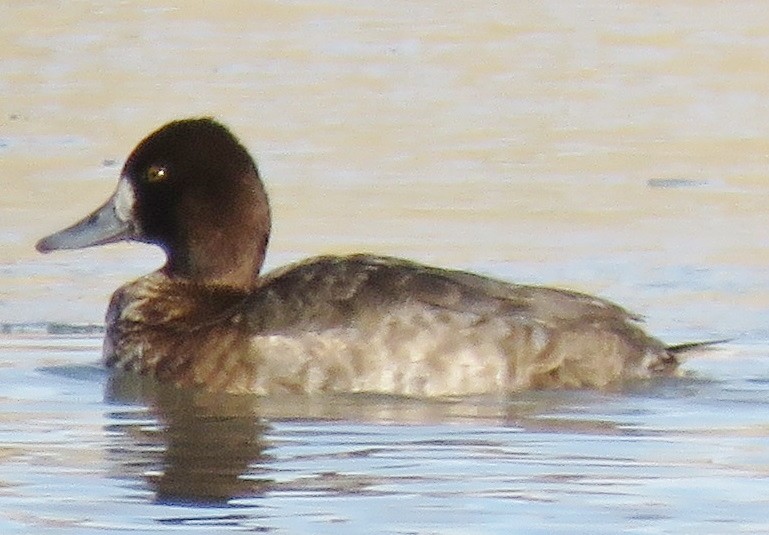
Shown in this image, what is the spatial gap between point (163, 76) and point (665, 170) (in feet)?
12.5

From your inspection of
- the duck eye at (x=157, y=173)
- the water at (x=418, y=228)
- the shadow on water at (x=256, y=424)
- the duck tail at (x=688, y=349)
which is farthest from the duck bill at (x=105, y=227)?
the duck tail at (x=688, y=349)

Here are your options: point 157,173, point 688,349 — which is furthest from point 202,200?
point 688,349

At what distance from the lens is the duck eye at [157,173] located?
859 cm

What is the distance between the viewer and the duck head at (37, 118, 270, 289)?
8508 mm

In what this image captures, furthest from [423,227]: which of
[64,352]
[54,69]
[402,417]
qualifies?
[54,69]

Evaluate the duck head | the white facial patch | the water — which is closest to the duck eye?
the duck head

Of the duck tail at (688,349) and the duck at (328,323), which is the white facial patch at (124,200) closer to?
the duck at (328,323)

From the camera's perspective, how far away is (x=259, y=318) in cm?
804

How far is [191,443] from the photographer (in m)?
7.06

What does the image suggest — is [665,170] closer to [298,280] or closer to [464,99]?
[464,99]

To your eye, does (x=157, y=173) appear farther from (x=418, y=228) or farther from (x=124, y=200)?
(x=418, y=228)

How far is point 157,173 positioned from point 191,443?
1.79m

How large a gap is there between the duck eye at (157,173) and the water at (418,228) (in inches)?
27.7

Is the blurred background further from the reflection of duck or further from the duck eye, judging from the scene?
the reflection of duck
